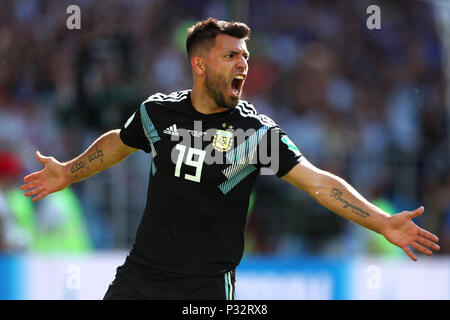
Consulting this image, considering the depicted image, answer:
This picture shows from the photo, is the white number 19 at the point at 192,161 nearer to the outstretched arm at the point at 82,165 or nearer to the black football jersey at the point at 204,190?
the black football jersey at the point at 204,190

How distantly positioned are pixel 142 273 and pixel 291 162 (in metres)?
1.26

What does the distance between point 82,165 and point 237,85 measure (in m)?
1.34

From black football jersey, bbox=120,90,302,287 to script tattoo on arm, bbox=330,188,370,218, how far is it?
0.32m

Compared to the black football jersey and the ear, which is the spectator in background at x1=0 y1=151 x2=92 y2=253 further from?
the ear

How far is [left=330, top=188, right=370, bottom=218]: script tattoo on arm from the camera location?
184 inches

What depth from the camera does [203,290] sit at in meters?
4.85

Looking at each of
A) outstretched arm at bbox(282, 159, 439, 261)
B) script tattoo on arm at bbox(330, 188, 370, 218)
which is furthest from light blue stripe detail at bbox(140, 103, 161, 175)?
script tattoo on arm at bbox(330, 188, 370, 218)

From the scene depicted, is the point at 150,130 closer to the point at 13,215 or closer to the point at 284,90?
the point at 13,215

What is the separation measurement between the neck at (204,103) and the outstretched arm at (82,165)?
0.61 m

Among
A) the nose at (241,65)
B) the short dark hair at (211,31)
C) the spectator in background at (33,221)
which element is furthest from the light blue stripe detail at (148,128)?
the spectator in background at (33,221)

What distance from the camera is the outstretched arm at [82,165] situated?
5429 millimetres
